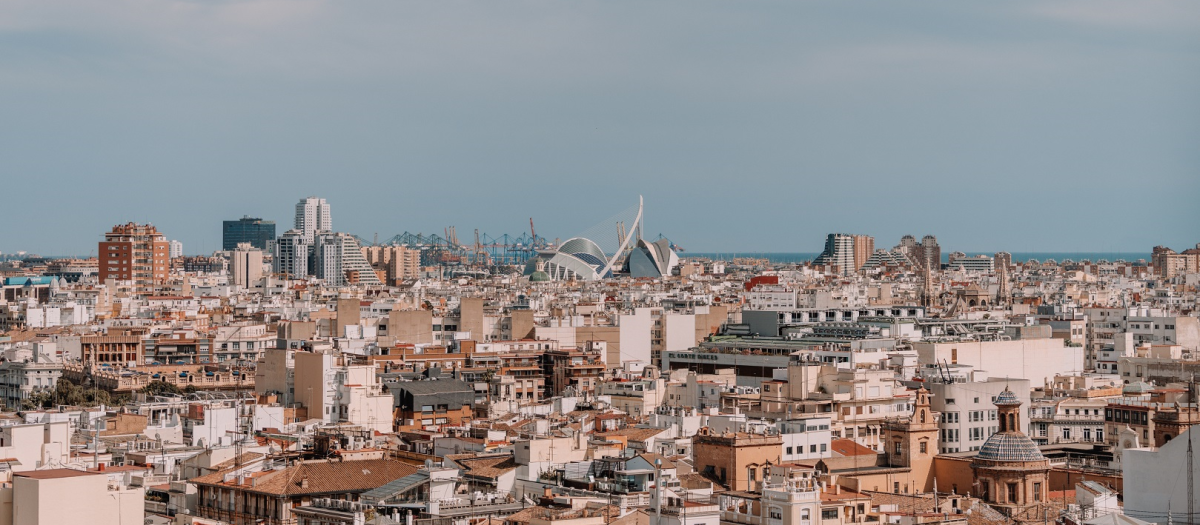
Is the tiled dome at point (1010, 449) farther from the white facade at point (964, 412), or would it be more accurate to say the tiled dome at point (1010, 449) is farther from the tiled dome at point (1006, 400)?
the white facade at point (964, 412)

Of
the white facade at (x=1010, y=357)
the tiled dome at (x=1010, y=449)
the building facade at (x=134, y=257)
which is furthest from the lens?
the building facade at (x=134, y=257)

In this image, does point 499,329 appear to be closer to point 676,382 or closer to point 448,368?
point 448,368

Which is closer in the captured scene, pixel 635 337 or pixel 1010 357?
pixel 1010 357

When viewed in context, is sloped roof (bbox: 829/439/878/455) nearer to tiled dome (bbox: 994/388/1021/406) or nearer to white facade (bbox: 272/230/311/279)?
tiled dome (bbox: 994/388/1021/406)

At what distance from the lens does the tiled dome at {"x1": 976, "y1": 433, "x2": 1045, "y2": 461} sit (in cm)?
2977

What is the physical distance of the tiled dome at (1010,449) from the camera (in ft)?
97.7

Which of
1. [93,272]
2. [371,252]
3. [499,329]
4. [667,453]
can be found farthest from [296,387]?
[371,252]

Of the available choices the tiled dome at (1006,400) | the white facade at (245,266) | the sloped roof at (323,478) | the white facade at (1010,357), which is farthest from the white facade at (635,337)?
the white facade at (245,266)

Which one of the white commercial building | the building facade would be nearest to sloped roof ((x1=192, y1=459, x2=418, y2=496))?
the white commercial building

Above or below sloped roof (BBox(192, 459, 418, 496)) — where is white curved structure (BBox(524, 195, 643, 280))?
above

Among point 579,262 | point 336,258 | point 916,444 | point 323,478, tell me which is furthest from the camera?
point 336,258

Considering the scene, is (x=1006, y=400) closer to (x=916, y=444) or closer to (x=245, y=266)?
(x=916, y=444)

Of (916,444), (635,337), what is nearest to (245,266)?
(635,337)

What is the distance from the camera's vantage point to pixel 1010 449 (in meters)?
29.9
